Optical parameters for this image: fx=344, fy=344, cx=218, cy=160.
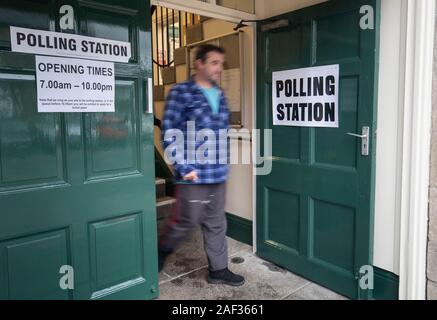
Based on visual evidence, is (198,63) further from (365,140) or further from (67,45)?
(365,140)

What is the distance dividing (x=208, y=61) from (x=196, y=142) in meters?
0.53

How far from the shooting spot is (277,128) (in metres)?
2.85

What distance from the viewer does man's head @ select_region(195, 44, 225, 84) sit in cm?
223

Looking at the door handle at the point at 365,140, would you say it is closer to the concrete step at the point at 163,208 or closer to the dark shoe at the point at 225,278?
the dark shoe at the point at 225,278

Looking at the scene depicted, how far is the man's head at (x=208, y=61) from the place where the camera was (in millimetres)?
2229

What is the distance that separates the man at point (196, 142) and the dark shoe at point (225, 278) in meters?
0.48

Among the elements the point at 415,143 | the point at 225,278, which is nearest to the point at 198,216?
the point at 225,278

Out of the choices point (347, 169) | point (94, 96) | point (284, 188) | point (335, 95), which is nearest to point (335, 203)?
point (347, 169)

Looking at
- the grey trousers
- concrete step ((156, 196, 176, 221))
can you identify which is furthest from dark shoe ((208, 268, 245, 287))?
concrete step ((156, 196, 176, 221))

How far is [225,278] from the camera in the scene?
2625mm

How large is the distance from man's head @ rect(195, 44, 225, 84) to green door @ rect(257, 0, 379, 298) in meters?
0.72

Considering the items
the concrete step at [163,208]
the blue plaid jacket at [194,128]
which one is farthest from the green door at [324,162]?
the concrete step at [163,208]

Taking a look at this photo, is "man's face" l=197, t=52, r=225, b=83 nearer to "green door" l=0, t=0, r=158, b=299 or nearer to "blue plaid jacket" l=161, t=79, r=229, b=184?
"blue plaid jacket" l=161, t=79, r=229, b=184
